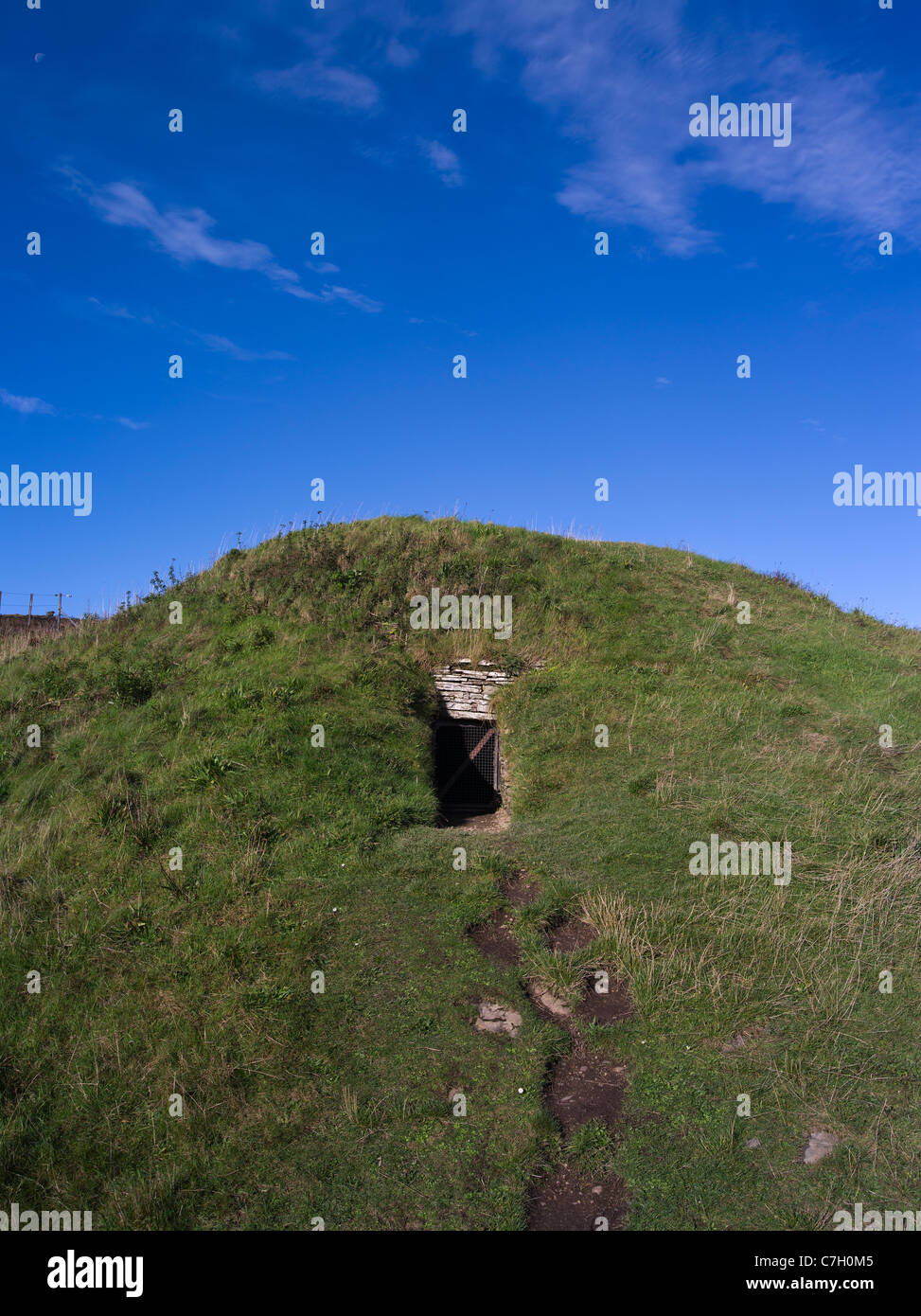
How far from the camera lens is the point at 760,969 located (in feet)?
29.1

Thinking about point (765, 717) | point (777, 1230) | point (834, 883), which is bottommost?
point (777, 1230)

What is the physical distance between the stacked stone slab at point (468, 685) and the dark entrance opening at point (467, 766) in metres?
0.28

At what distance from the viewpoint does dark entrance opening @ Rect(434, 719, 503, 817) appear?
15.6 meters

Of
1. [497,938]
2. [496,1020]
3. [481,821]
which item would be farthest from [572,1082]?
[481,821]

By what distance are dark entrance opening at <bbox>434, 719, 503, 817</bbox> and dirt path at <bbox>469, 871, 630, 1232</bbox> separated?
5.03m

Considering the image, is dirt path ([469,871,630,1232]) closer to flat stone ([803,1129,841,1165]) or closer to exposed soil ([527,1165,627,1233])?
exposed soil ([527,1165,627,1233])

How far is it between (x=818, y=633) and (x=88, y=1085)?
19.1m

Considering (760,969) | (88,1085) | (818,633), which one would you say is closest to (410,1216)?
(88,1085)

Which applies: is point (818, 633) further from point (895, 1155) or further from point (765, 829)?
point (895, 1155)

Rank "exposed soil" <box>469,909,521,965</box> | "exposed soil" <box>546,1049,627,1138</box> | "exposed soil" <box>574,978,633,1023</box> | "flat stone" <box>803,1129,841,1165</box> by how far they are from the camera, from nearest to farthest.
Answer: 1. "flat stone" <box>803,1129,841,1165</box>
2. "exposed soil" <box>546,1049,627,1138</box>
3. "exposed soil" <box>574,978,633,1023</box>
4. "exposed soil" <box>469,909,521,965</box>

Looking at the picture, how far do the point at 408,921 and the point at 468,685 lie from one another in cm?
715

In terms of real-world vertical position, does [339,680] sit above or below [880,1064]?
above

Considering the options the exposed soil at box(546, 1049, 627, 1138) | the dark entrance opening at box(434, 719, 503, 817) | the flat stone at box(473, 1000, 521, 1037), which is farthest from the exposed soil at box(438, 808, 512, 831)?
the exposed soil at box(546, 1049, 627, 1138)

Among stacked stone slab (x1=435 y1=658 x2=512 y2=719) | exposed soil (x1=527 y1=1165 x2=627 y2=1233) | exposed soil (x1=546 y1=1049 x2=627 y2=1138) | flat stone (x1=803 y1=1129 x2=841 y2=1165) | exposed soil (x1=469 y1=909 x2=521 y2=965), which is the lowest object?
exposed soil (x1=527 y1=1165 x2=627 y2=1233)
